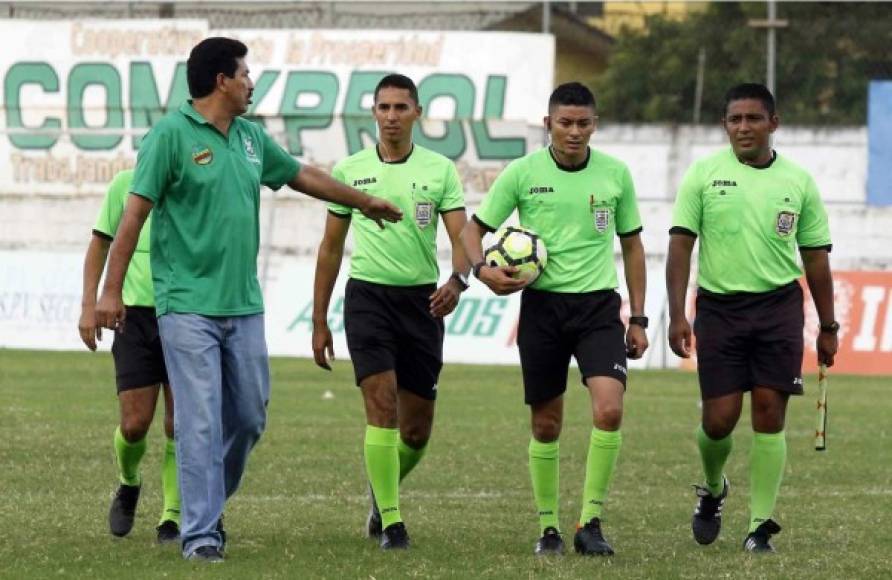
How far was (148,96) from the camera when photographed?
35219 mm

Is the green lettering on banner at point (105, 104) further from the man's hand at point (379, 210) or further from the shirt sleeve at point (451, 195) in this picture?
the man's hand at point (379, 210)

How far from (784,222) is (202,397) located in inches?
122

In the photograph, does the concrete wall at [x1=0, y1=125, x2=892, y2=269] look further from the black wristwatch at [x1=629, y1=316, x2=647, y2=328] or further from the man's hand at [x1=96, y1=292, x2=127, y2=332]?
the man's hand at [x1=96, y1=292, x2=127, y2=332]

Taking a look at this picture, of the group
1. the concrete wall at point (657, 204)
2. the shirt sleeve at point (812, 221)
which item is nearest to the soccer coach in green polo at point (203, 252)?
the shirt sleeve at point (812, 221)

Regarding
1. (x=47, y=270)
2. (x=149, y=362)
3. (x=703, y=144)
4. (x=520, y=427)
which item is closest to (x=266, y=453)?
(x=520, y=427)

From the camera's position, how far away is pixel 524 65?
3459cm

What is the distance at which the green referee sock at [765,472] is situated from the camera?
10258 millimetres

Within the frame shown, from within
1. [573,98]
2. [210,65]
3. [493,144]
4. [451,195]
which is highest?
[210,65]

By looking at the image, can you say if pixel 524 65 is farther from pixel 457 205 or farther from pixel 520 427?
pixel 457 205

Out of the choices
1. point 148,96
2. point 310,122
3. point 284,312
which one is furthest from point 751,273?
point 148,96

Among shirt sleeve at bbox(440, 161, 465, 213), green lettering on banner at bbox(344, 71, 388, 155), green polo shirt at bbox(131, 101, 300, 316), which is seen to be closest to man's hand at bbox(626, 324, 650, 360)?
shirt sleeve at bbox(440, 161, 465, 213)

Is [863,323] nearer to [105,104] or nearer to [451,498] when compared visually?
[105,104]

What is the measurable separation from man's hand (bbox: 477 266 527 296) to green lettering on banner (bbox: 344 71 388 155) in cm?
2354

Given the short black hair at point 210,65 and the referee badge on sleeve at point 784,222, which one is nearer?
the short black hair at point 210,65
